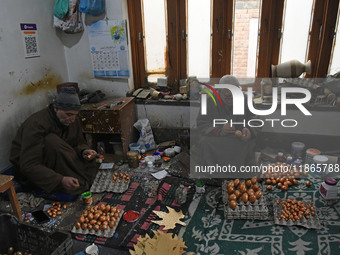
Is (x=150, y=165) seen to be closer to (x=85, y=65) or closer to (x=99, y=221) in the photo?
(x=99, y=221)

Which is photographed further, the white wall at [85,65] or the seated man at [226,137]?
Answer: the white wall at [85,65]

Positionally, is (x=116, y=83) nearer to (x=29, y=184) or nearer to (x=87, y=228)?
(x=29, y=184)

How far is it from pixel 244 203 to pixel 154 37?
259 cm

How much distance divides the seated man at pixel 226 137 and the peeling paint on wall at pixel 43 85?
2.02 m

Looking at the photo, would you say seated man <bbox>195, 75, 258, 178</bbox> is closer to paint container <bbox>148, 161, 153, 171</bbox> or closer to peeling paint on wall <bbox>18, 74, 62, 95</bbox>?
paint container <bbox>148, 161, 153, 171</bbox>

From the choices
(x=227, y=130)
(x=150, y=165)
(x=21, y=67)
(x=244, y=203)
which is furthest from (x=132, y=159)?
(x=21, y=67)

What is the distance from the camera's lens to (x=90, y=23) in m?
4.00

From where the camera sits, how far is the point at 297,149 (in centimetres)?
369

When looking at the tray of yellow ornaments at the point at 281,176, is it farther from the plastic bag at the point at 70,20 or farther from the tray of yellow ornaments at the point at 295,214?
the plastic bag at the point at 70,20

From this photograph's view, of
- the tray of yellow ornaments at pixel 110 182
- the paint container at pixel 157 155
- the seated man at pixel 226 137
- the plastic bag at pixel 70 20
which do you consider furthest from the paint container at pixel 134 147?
the plastic bag at pixel 70 20

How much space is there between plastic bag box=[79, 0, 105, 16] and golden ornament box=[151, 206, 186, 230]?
2.64 m

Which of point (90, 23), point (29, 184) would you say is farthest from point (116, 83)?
point (29, 184)

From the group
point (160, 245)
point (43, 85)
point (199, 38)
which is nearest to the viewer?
point (160, 245)

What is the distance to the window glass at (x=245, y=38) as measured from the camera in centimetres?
377
